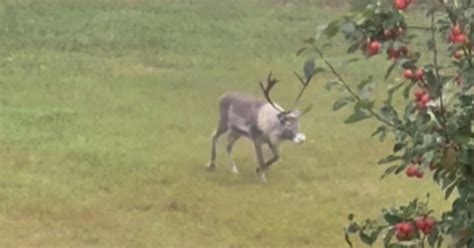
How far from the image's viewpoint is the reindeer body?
34.6ft

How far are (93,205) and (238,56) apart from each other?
6.20 metres

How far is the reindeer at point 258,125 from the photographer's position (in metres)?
10.5

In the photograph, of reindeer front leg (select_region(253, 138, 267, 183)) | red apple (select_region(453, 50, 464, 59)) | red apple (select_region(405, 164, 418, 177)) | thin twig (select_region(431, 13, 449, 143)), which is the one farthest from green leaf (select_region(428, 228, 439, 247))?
reindeer front leg (select_region(253, 138, 267, 183))

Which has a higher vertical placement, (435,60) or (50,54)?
(435,60)

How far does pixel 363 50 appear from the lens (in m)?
2.80

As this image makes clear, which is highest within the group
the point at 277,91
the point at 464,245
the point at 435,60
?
the point at 435,60

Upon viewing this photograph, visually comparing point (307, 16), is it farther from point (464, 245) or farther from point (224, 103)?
point (464, 245)

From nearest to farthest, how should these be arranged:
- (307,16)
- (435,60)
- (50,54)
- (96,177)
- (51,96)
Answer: (435,60) → (96,177) → (51,96) → (50,54) → (307,16)

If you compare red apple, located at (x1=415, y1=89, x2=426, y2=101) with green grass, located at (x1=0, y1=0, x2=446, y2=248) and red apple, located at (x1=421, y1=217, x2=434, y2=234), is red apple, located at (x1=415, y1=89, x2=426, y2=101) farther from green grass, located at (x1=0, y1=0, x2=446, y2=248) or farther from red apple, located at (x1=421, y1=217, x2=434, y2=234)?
green grass, located at (x1=0, y1=0, x2=446, y2=248)

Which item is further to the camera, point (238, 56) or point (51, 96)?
point (238, 56)

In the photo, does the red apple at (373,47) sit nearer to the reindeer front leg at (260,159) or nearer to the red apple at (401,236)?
the red apple at (401,236)

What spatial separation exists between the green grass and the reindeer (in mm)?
171

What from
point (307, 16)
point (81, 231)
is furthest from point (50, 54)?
point (81, 231)

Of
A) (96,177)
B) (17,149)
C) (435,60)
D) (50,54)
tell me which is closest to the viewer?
(435,60)
